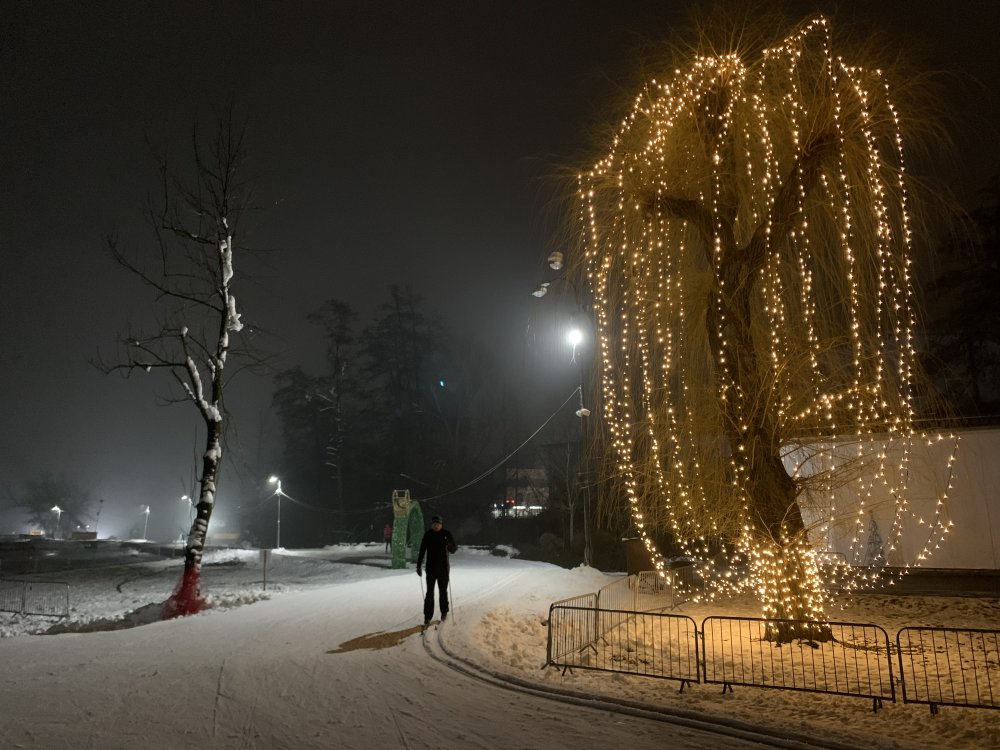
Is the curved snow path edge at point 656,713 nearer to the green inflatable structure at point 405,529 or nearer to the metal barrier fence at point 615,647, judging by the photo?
the metal barrier fence at point 615,647

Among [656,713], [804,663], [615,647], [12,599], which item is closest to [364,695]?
[656,713]

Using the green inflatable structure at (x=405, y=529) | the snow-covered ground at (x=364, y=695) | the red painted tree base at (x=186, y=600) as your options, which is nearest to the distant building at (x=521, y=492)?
the green inflatable structure at (x=405, y=529)

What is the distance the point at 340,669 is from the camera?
8766mm

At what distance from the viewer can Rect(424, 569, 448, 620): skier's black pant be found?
11258 mm

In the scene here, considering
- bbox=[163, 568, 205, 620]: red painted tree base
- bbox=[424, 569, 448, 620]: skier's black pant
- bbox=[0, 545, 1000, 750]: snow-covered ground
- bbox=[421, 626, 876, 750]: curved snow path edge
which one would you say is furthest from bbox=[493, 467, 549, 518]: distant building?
bbox=[421, 626, 876, 750]: curved snow path edge

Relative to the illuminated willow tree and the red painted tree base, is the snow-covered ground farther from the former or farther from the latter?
the illuminated willow tree

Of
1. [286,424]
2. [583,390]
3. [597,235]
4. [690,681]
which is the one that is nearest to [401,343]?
[286,424]

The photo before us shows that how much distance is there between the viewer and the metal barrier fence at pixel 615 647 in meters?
9.10

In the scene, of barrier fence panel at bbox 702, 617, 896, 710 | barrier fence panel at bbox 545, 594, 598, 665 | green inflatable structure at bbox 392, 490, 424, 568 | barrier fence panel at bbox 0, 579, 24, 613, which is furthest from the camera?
green inflatable structure at bbox 392, 490, 424, 568

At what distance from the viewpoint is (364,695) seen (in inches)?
301

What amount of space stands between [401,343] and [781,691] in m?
45.2

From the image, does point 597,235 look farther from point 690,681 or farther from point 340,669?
point 340,669

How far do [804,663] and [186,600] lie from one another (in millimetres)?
11739

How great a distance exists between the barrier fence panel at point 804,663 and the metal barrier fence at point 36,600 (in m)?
13.9
